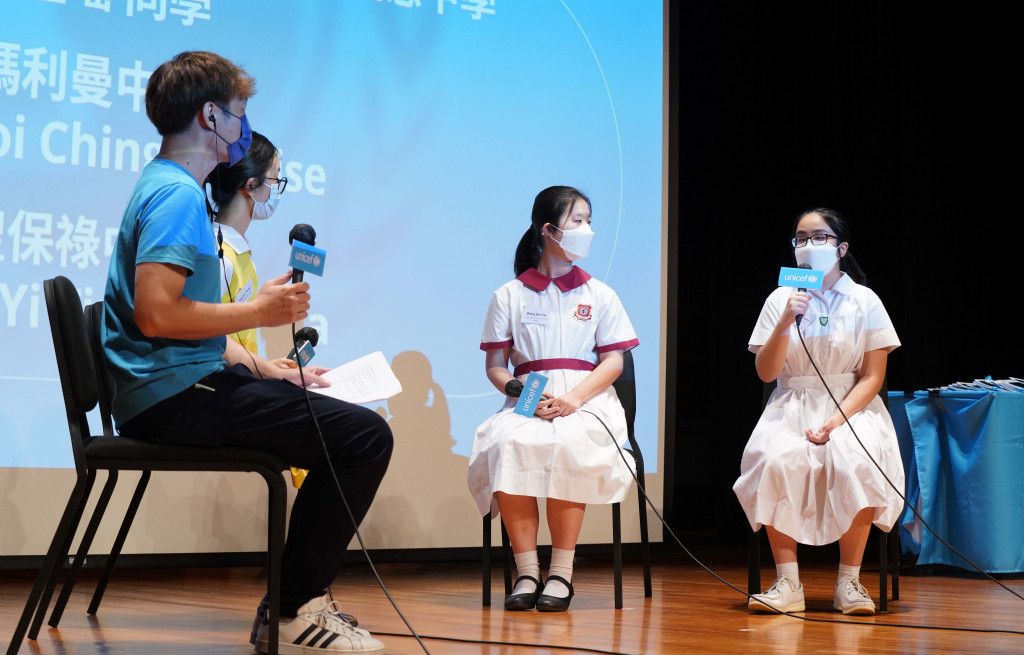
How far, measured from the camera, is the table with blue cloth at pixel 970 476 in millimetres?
3855

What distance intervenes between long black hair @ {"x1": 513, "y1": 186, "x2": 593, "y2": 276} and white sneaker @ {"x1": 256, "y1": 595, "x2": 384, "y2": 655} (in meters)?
1.53


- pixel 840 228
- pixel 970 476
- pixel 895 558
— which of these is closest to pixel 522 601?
pixel 895 558

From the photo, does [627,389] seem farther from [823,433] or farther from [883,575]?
[883,575]

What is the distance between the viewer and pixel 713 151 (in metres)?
5.78

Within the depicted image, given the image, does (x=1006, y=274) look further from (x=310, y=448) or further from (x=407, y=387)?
(x=310, y=448)

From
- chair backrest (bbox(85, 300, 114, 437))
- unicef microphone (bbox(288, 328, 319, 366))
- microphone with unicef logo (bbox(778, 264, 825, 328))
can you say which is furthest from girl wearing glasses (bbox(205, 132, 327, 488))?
microphone with unicef logo (bbox(778, 264, 825, 328))

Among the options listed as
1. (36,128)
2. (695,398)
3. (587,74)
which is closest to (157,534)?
(36,128)

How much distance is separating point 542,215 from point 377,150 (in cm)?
107

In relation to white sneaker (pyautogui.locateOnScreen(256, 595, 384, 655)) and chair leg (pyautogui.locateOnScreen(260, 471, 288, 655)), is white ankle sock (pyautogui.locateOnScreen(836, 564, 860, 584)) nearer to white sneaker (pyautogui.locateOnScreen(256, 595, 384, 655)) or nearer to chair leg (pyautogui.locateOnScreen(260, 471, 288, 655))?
white sneaker (pyautogui.locateOnScreen(256, 595, 384, 655))

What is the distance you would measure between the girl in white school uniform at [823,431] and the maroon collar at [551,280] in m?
0.57

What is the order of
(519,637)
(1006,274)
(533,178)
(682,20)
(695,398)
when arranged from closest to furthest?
(519,637) < (533,178) < (1006,274) < (682,20) < (695,398)

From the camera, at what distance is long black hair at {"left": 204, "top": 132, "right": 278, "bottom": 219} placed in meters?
2.94

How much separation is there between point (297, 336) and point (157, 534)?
1936mm

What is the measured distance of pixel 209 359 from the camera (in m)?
2.06
